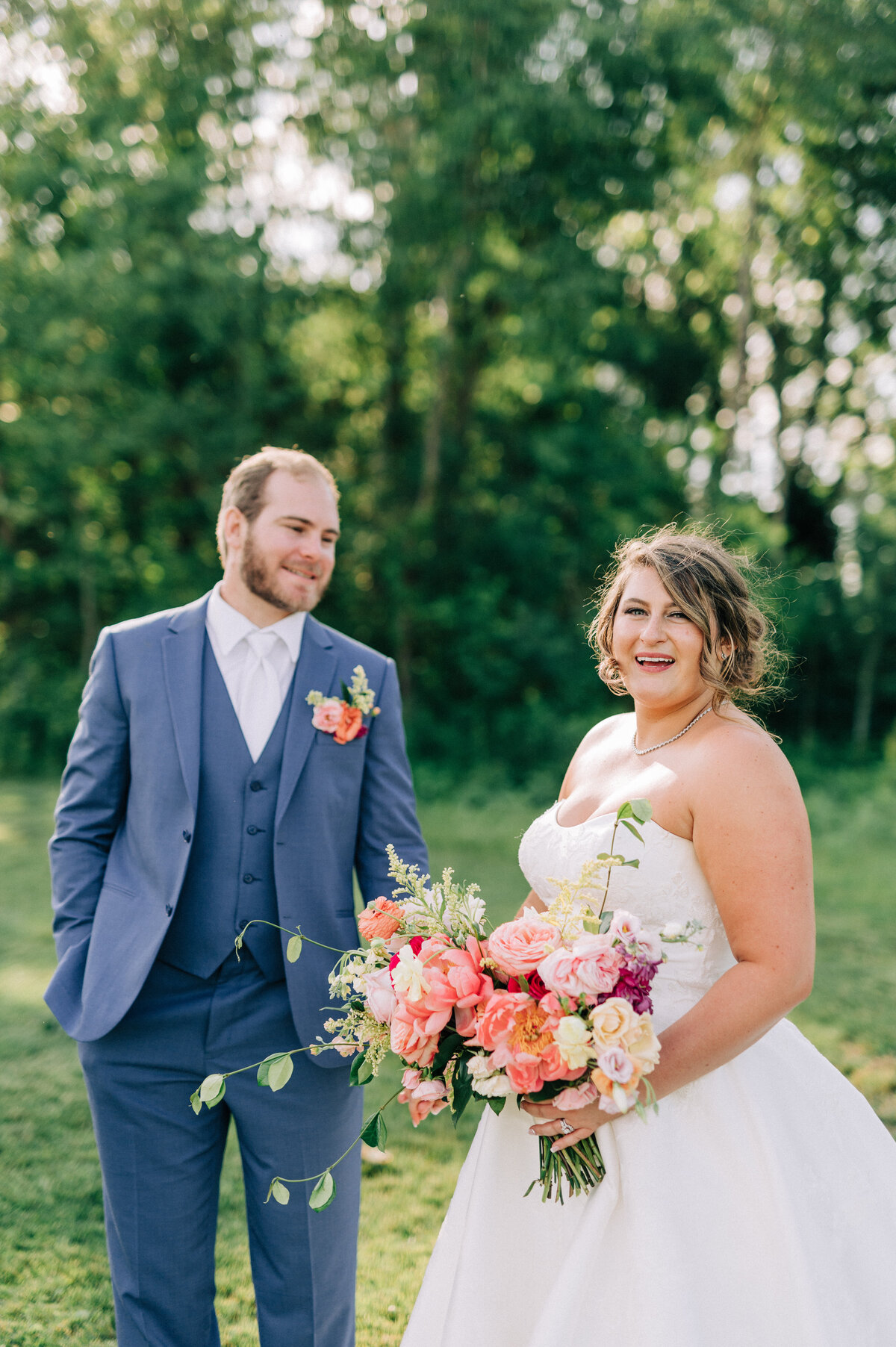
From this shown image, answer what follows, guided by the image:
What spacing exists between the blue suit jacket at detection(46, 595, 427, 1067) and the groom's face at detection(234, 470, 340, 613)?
0.61ft

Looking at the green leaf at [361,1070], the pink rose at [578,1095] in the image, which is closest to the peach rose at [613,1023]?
the pink rose at [578,1095]

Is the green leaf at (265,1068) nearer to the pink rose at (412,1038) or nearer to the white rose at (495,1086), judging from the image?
the pink rose at (412,1038)

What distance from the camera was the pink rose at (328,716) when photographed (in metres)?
2.74

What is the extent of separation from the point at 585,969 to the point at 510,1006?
0.15 metres

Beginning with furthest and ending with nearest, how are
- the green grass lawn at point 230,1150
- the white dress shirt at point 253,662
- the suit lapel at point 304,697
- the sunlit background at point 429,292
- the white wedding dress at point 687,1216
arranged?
the sunlit background at point 429,292 → the green grass lawn at point 230,1150 → the white dress shirt at point 253,662 → the suit lapel at point 304,697 → the white wedding dress at point 687,1216

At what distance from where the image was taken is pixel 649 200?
49.2 ft

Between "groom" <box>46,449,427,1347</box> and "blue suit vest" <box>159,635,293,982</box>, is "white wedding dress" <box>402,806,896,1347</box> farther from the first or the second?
"blue suit vest" <box>159,635,293,982</box>

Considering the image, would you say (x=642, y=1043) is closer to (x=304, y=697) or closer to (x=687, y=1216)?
(x=687, y=1216)

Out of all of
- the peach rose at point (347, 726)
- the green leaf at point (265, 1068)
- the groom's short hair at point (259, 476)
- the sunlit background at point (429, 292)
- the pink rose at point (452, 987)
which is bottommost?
the green leaf at point (265, 1068)

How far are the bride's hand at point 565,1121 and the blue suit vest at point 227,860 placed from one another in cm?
94

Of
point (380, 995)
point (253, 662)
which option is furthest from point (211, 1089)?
point (253, 662)

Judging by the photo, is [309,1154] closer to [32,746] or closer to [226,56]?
[32,746]

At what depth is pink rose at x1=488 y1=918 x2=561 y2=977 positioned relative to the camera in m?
1.82

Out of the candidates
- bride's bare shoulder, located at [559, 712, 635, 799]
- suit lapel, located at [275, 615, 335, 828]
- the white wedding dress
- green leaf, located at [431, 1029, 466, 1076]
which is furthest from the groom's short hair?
green leaf, located at [431, 1029, 466, 1076]
